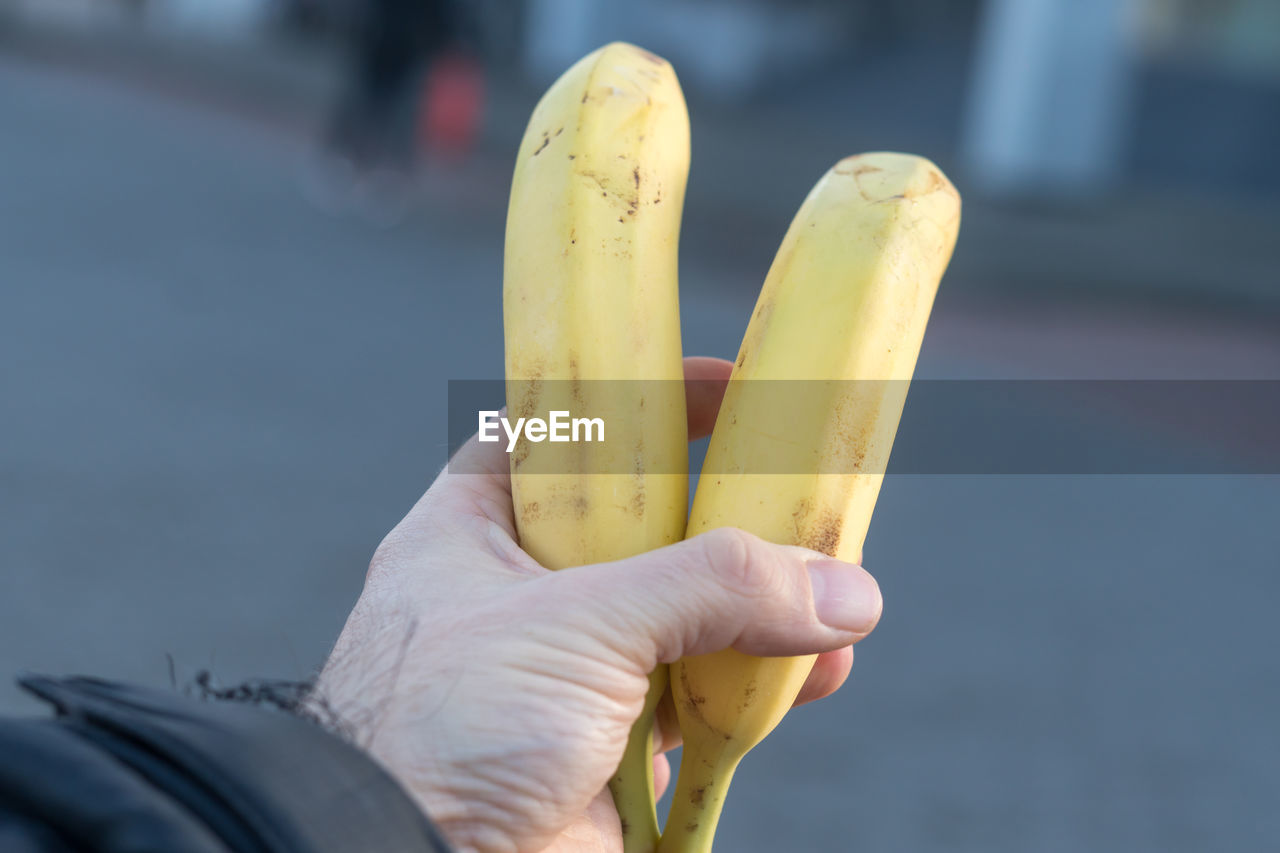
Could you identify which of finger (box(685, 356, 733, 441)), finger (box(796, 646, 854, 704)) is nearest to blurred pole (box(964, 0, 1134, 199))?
finger (box(685, 356, 733, 441))

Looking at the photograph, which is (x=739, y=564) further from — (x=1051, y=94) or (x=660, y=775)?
(x=1051, y=94)

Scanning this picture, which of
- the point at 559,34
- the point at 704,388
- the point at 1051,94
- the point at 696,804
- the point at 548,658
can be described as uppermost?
the point at 559,34

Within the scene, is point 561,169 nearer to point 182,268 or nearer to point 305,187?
point 182,268

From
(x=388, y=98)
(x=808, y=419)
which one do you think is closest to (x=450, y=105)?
(x=388, y=98)

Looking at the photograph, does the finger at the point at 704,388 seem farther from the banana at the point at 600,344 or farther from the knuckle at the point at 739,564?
the knuckle at the point at 739,564

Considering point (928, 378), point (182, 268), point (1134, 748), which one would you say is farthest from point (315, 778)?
point (182, 268)

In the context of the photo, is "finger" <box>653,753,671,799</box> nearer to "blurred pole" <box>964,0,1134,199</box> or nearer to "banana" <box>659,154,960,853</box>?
"banana" <box>659,154,960,853</box>

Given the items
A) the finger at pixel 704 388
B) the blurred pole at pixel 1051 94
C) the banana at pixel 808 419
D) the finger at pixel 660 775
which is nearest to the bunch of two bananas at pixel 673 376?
the banana at pixel 808 419
